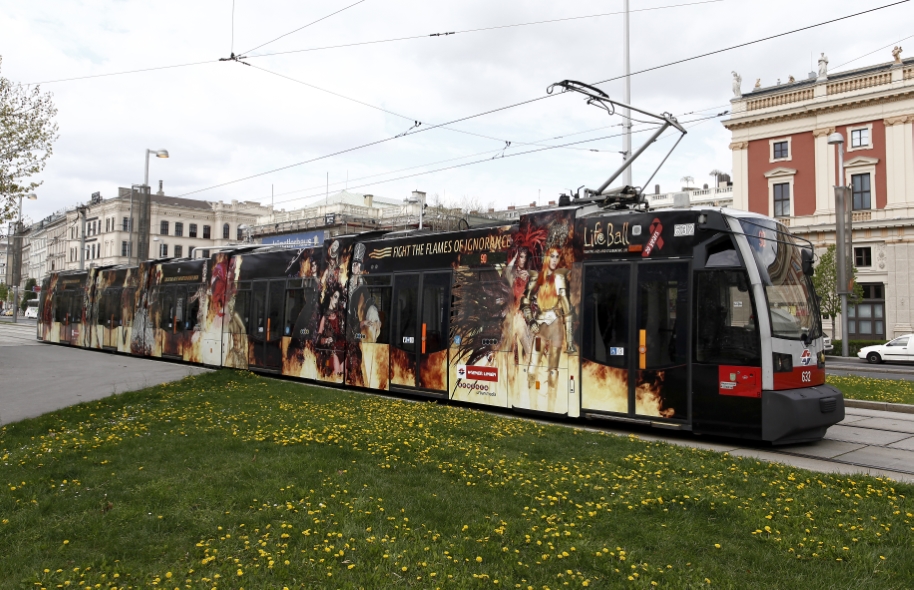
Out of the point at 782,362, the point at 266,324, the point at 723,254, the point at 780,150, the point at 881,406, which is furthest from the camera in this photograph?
the point at 780,150

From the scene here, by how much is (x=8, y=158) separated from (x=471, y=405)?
41.1ft

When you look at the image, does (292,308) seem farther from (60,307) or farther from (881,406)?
(60,307)

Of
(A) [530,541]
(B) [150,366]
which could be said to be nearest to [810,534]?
(A) [530,541]

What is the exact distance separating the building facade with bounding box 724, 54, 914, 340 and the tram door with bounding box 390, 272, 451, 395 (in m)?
41.4

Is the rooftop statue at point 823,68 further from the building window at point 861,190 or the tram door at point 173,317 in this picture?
the tram door at point 173,317

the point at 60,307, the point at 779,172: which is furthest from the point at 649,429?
the point at 779,172

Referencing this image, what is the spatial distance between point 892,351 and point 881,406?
24.2 metres

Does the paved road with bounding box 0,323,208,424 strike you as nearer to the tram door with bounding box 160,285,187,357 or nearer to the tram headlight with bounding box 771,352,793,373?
the tram door with bounding box 160,285,187,357

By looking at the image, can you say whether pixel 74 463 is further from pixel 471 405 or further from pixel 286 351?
pixel 286 351

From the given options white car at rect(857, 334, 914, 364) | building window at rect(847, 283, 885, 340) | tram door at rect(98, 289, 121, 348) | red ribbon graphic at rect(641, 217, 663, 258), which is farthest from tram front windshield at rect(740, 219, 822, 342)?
building window at rect(847, 283, 885, 340)

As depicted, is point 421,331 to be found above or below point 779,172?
below

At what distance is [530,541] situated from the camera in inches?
213

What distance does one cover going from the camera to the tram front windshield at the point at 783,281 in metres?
9.84

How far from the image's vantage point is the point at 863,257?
154ft
